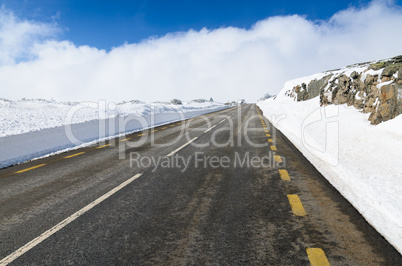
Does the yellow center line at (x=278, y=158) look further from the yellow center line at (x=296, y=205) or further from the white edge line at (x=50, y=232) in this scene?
the white edge line at (x=50, y=232)

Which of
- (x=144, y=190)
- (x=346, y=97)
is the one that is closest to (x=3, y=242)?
(x=144, y=190)

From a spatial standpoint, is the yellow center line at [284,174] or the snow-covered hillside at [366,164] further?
the yellow center line at [284,174]

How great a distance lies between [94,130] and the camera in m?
13.5

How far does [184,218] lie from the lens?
350 centimetres

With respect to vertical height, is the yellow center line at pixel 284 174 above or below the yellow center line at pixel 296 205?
above

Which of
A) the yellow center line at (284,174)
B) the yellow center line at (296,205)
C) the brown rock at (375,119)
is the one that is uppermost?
the brown rock at (375,119)

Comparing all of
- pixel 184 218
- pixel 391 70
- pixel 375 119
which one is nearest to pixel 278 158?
pixel 184 218

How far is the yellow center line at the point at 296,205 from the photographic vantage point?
356cm

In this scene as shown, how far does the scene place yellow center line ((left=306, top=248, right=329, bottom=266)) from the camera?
2416 mm

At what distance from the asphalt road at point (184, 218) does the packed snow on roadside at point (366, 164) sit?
228 millimetres

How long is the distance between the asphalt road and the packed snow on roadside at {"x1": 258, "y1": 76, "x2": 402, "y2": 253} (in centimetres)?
23

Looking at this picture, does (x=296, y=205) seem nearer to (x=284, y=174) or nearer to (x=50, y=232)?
(x=284, y=174)

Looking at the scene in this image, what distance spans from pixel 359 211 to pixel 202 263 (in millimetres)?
2482

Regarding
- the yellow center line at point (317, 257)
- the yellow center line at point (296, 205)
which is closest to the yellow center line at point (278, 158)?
the yellow center line at point (296, 205)
